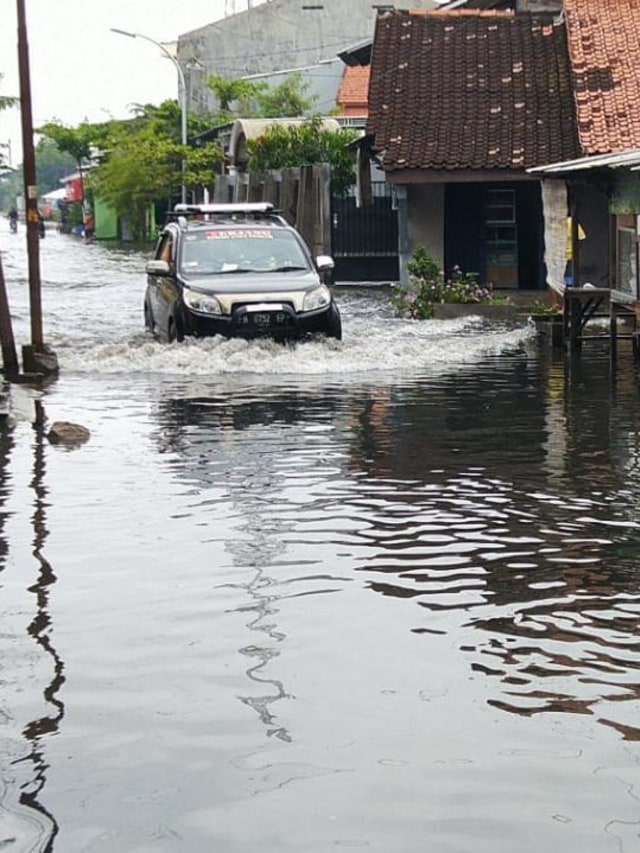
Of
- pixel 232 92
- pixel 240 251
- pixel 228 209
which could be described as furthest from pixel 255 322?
pixel 232 92

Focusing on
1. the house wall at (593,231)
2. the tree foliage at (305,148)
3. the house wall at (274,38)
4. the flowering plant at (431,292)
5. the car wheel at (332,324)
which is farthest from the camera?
the house wall at (274,38)

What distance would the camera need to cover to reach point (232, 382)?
17828 millimetres

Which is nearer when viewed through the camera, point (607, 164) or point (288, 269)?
point (607, 164)

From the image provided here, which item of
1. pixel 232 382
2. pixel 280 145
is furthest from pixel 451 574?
pixel 280 145

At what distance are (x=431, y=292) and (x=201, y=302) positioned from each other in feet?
26.8

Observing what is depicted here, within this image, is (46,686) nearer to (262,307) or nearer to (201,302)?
(262,307)

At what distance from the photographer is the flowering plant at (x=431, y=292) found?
26625 millimetres

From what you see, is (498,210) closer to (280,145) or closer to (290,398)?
(280,145)

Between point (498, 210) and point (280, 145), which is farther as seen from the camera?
point (280, 145)

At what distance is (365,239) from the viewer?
1473 inches

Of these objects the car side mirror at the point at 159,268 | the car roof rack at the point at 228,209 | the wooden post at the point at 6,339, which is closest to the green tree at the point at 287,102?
the car roof rack at the point at 228,209

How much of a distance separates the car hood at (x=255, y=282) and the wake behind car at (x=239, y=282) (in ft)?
0.04

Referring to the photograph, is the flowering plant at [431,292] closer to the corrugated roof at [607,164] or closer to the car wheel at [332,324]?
the corrugated roof at [607,164]

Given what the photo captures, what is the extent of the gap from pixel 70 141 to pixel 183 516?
83.3m
